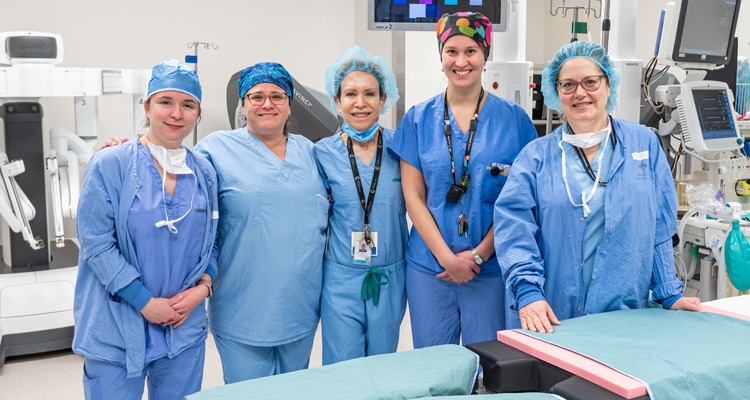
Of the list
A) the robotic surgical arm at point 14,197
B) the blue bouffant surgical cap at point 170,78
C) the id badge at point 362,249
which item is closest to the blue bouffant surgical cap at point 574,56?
the id badge at point 362,249

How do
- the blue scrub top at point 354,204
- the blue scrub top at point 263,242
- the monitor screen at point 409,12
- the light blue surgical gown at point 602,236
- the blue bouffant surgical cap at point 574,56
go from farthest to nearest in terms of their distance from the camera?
the monitor screen at point 409,12 < the blue scrub top at point 354,204 < the blue scrub top at point 263,242 < the blue bouffant surgical cap at point 574,56 < the light blue surgical gown at point 602,236

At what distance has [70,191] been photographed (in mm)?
3309

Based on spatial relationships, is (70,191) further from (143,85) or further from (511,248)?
(511,248)

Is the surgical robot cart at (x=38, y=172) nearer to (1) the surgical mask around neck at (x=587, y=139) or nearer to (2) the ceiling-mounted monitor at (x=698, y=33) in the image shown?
(1) the surgical mask around neck at (x=587, y=139)

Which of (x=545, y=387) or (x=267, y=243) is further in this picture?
(x=267, y=243)

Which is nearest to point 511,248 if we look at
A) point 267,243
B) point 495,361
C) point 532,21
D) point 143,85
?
point 495,361

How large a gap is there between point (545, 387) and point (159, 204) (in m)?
1.08

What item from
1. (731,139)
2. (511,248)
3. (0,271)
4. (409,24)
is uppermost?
(409,24)

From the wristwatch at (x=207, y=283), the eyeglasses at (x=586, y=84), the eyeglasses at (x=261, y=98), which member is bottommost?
the wristwatch at (x=207, y=283)

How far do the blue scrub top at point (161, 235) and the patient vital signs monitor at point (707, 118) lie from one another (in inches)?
83.9

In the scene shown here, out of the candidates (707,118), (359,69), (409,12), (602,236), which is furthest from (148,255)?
(707,118)

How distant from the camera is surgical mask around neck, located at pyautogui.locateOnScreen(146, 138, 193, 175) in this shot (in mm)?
1882

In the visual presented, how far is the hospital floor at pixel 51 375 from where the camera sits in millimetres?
2992

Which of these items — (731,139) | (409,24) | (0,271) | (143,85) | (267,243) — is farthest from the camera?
(0,271)
